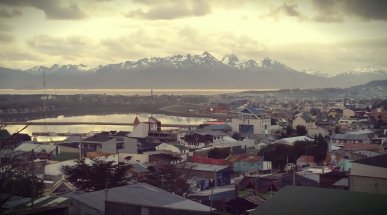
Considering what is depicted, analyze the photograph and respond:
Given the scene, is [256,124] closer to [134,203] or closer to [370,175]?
[370,175]

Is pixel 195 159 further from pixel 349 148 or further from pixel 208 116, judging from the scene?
pixel 208 116

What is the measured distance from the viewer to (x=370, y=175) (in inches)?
200

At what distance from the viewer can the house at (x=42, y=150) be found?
29.7 feet

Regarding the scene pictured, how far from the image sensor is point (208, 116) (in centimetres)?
2652

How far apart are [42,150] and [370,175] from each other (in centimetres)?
654

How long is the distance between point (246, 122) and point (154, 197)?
11.4 metres

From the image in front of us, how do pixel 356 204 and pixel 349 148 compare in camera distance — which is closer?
pixel 356 204

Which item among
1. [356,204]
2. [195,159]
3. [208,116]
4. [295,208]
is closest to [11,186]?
[295,208]

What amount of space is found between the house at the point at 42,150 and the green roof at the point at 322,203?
20.7ft

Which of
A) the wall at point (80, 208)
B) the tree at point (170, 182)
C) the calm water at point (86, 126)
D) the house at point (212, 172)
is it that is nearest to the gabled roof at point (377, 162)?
the tree at point (170, 182)

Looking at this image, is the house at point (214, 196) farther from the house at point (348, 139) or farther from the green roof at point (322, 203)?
the house at point (348, 139)

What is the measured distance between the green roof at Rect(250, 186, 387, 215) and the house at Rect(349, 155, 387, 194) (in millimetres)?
1764

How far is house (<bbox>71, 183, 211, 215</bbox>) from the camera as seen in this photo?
3335 millimetres

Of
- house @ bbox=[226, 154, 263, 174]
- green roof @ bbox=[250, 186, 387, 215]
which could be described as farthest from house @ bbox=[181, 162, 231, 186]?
green roof @ bbox=[250, 186, 387, 215]
